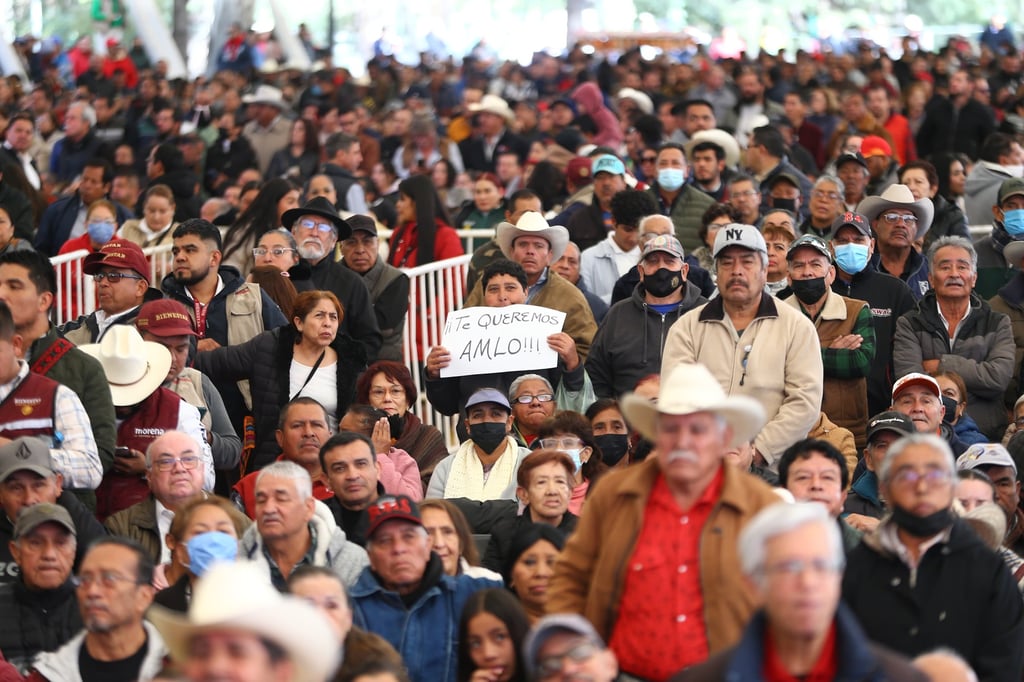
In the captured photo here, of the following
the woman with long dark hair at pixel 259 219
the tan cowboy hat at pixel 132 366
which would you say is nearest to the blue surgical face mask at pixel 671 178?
the woman with long dark hair at pixel 259 219

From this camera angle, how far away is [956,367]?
449 inches

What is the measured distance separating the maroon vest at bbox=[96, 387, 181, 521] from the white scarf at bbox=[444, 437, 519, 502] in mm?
1473

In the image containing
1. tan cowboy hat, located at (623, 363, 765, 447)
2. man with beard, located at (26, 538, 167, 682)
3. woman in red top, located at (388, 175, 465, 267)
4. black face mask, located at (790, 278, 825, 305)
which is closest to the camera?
tan cowboy hat, located at (623, 363, 765, 447)

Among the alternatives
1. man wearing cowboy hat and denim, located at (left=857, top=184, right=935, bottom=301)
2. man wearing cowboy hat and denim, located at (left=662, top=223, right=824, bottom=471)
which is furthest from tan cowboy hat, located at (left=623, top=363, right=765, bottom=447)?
man wearing cowboy hat and denim, located at (left=857, top=184, right=935, bottom=301)

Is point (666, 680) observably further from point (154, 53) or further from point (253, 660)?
point (154, 53)

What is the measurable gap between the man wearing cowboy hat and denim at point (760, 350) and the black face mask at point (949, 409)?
1285 mm

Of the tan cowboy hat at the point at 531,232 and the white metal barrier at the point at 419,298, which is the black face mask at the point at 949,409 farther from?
the white metal barrier at the point at 419,298

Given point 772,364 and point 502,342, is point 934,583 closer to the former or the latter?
point 772,364

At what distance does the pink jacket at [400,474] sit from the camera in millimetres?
10070

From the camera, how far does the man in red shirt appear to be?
5430mm

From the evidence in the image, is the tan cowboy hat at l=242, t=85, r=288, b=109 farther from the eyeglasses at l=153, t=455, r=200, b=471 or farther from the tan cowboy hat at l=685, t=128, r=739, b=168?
the eyeglasses at l=153, t=455, r=200, b=471

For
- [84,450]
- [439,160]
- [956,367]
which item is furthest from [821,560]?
[439,160]

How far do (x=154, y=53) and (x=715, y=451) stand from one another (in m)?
25.6

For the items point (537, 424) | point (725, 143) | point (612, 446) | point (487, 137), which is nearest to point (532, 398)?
point (537, 424)
